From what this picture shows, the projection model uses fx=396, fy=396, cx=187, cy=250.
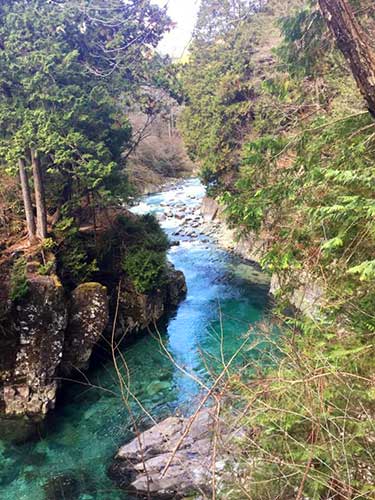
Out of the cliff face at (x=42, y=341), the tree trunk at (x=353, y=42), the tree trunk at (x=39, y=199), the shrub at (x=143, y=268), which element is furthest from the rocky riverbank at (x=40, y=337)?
the tree trunk at (x=353, y=42)

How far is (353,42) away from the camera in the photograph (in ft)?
11.5

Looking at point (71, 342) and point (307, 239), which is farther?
point (71, 342)

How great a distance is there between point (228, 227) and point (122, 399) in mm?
2882

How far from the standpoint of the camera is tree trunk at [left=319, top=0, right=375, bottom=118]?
Result: 3477mm

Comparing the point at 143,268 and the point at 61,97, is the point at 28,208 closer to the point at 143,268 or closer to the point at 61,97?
the point at 61,97

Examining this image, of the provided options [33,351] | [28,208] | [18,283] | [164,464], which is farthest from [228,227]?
[28,208]

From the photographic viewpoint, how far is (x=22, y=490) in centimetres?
643

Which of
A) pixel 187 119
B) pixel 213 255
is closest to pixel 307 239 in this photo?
pixel 213 255

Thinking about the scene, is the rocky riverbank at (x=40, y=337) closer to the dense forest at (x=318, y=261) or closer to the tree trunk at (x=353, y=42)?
the dense forest at (x=318, y=261)

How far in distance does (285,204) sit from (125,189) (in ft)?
22.5

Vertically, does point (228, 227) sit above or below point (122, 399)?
above

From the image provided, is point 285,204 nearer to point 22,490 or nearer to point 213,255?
point 22,490

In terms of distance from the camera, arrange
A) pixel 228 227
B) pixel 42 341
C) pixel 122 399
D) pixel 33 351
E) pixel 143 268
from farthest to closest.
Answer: pixel 143 268, pixel 42 341, pixel 33 351, pixel 228 227, pixel 122 399

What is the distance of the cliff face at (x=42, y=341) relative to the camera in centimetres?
835
